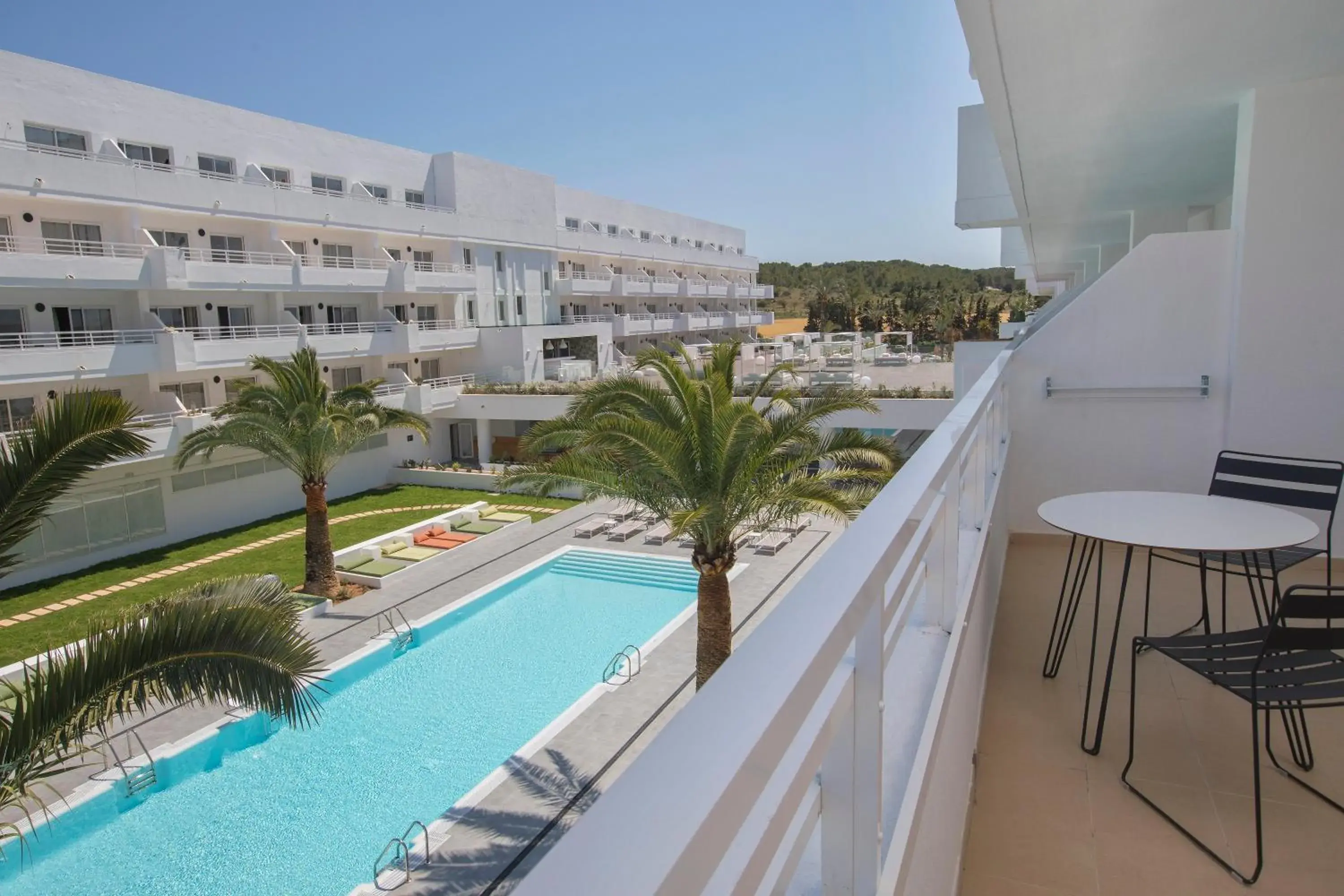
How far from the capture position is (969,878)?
294cm

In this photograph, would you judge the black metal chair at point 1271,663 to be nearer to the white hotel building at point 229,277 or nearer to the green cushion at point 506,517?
the green cushion at point 506,517

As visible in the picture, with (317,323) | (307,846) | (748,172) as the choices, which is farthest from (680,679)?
(748,172)

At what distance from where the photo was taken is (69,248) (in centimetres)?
2161

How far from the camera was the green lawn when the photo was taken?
53.2ft

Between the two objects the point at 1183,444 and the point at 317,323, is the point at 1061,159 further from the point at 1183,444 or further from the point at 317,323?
the point at 317,323

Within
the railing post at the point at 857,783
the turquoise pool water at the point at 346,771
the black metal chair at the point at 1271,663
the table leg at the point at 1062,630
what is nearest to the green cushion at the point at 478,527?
the turquoise pool water at the point at 346,771

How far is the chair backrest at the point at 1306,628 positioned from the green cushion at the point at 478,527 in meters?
20.4

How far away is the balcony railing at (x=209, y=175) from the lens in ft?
70.4

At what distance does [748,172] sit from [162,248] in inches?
1833

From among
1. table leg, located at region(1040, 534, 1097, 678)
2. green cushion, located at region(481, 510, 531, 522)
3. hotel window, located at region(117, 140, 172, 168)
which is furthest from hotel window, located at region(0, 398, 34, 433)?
table leg, located at region(1040, 534, 1097, 678)

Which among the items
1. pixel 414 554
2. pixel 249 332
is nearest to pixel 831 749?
pixel 414 554

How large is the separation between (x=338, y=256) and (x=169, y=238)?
6.28 metres

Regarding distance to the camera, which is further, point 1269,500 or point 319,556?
point 319,556

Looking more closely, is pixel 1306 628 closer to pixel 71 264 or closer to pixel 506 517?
pixel 506 517
